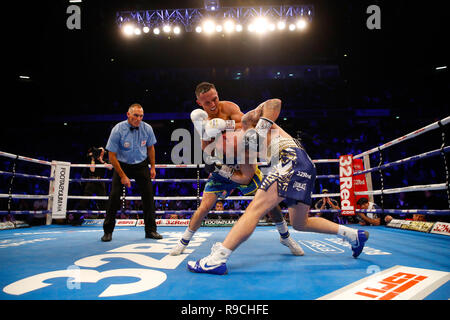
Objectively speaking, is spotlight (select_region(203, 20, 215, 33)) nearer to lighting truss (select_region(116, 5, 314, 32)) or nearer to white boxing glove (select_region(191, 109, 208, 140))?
lighting truss (select_region(116, 5, 314, 32))

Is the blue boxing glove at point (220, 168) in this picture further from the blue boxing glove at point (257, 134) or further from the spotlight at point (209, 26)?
the spotlight at point (209, 26)

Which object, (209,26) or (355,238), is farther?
(209,26)

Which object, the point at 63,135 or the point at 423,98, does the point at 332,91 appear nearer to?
the point at 423,98

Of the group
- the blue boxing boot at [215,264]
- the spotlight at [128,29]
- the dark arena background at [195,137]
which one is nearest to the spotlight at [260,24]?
the dark arena background at [195,137]

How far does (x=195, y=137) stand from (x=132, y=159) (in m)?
9.24

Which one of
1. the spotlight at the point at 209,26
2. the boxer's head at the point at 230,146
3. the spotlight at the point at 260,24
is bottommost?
the boxer's head at the point at 230,146

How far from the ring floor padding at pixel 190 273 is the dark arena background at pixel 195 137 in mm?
13

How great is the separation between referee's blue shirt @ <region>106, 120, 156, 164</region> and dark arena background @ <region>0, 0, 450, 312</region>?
0.93 m

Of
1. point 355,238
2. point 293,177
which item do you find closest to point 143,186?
point 293,177

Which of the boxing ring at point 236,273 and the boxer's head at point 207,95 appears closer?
the boxing ring at point 236,273

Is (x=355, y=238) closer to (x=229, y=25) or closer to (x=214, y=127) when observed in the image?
(x=214, y=127)

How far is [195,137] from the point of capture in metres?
12.2

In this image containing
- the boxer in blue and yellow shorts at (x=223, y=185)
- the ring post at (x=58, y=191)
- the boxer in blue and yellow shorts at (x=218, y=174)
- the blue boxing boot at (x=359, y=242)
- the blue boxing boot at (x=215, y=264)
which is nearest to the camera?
the blue boxing boot at (x=215, y=264)

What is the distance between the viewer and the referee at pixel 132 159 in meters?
2.86
